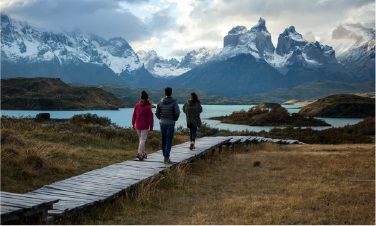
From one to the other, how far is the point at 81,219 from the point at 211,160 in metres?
A: 13.7

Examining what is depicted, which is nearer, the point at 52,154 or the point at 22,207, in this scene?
the point at 22,207

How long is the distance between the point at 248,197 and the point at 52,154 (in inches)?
379

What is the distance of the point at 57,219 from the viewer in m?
10.8

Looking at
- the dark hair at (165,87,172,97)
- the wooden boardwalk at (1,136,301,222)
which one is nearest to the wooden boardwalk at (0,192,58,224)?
the wooden boardwalk at (1,136,301,222)

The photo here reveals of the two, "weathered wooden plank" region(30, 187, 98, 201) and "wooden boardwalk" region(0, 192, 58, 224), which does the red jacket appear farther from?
"wooden boardwalk" region(0, 192, 58, 224)

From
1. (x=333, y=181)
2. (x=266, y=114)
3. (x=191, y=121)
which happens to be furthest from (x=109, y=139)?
(x=266, y=114)

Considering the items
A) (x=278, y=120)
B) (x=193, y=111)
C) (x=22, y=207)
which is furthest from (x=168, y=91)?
(x=278, y=120)

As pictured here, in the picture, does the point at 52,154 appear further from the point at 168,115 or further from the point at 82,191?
the point at 82,191

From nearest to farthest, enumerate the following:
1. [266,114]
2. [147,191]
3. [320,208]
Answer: [320,208] → [147,191] → [266,114]

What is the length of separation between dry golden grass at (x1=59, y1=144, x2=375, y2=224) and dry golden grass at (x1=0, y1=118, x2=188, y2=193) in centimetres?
357

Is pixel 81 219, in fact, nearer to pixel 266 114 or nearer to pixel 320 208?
pixel 320 208

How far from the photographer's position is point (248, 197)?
15.0 m

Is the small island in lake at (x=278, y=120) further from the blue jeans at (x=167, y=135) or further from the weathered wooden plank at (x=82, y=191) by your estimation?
the weathered wooden plank at (x=82, y=191)

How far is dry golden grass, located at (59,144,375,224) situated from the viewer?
12.3 meters
